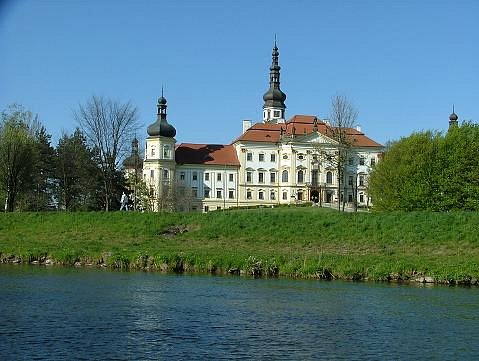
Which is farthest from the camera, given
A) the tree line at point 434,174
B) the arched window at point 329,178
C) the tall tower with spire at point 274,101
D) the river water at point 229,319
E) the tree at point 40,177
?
the tall tower with spire at point 274,101

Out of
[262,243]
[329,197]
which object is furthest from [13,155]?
[329,197]

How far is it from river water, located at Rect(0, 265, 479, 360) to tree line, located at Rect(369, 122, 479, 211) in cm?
3040

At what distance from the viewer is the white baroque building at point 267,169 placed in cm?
9450

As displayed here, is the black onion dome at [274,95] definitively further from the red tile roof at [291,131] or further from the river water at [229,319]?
the river water at [229,319]

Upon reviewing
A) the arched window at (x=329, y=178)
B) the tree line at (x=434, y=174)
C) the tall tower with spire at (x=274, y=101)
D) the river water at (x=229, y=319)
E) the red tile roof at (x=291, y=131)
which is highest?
the tall tower with spire at (x=274, y=101)

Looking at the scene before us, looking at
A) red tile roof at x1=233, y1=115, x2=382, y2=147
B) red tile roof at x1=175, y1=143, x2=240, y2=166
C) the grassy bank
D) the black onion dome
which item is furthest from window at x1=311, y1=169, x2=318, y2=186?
the grassy bank

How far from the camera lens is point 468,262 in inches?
1168

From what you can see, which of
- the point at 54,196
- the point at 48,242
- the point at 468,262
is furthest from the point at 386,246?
the point at 54,196

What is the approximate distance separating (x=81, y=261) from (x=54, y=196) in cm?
4166

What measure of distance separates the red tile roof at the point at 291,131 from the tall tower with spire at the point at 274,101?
38.7 ft

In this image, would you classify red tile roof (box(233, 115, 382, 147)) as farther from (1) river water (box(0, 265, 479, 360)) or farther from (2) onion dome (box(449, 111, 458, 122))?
(1) river water (box(0, 265, 479, 360))

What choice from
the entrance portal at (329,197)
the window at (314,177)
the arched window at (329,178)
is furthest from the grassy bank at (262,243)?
the arched window at (329,178)

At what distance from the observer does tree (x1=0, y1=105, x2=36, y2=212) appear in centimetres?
5912

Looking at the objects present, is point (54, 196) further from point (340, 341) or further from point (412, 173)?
point (340, 341)
